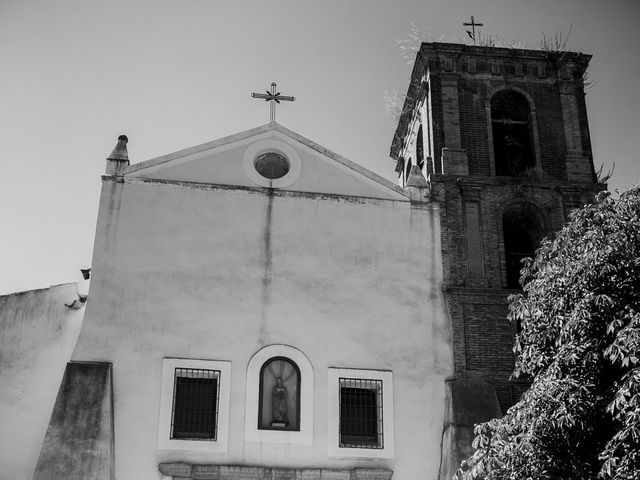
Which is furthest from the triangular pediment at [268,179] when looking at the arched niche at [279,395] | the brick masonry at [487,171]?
the arched niche at [279,395]

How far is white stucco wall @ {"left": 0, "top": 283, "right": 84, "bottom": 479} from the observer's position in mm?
15312

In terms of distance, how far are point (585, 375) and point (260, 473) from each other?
581 cm

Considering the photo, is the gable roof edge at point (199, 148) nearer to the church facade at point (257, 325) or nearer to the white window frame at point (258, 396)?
the church facade at point (257, 325)

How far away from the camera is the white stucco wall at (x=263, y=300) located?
15297mm

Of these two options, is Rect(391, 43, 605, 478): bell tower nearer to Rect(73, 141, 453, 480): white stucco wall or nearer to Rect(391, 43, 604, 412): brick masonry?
Rect(391, 43, 604, 412): brick masonry

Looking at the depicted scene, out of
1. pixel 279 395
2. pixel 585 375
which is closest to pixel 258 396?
pixel 279 395

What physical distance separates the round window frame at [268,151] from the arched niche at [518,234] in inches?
177

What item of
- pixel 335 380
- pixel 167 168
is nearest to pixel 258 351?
pixel 335 380

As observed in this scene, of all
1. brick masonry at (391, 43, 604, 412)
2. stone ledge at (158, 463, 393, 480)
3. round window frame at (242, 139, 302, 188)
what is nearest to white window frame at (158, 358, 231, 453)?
stone ledge at (158, 463, 393, 480)

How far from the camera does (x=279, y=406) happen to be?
1556 centimetres

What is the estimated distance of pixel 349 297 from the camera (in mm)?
16578

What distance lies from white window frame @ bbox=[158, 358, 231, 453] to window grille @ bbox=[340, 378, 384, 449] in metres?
2.07

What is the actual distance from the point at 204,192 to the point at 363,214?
312 cm

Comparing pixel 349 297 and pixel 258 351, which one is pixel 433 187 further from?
pixel 258 351
